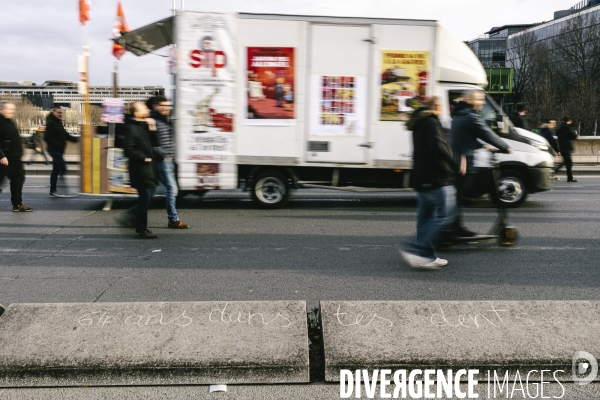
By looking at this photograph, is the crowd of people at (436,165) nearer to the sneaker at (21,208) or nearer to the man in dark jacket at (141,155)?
the man in dark jacket at (141,155)

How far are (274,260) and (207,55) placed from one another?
440 cm

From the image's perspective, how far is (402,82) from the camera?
10.1 m

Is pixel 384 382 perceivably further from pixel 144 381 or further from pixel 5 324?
pixel 5 324

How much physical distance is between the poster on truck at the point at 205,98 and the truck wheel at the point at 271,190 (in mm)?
555

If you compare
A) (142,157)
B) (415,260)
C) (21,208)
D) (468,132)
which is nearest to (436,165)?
(415,260)

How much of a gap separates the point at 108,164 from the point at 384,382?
26.2 feet

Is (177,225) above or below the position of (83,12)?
below

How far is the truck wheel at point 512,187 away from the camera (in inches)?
422

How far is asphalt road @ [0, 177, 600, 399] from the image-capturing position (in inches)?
215

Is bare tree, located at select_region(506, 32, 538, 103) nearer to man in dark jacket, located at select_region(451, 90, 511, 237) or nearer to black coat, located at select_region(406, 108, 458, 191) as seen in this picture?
man in dark jacket, located at select_region(451, 90, 511, 237)

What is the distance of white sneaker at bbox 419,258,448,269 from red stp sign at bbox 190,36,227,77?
521 centimetres

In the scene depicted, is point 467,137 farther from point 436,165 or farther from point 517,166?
point 517,166

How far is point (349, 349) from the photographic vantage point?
152 inches

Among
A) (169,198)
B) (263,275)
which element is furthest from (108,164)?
(263,275)
